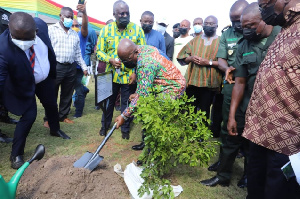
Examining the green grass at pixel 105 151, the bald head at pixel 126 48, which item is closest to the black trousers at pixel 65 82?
the green grass at pixel 105 151

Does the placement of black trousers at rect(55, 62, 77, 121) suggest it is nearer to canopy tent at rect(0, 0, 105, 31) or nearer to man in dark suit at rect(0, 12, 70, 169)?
man in dark suit at rect(0, 12, 70, 169)

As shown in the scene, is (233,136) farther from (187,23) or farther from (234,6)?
(187,23)

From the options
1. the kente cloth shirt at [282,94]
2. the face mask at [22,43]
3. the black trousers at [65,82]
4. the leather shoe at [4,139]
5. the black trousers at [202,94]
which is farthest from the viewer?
the black trousers at [65,82]

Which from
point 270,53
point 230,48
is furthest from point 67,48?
point 270,53

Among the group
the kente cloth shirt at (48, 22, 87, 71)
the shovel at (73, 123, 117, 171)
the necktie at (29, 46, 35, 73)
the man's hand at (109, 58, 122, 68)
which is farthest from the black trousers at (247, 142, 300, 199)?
the kente cloth shirt at (48, 22, 87, 71)

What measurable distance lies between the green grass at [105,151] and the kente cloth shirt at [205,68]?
1.29 m

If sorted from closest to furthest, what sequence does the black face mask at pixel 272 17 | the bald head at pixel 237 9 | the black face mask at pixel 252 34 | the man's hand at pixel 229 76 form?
the black face mask at pixel 272 17 < the black face mask at pixel 252 34 < the man's hand at pixel 229 76 < the bald head at pixel 237 9

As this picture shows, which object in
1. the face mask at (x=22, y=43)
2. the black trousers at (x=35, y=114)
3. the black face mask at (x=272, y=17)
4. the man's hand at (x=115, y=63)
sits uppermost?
the black face mask at (x=272, y=17)

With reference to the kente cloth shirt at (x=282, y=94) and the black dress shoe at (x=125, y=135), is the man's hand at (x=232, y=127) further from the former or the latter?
the black dress shoe at (x=125, y=135)

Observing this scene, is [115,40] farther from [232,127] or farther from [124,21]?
[232,127]

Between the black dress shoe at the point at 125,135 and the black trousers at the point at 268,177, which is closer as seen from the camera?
the black trousers at the point at 268,177

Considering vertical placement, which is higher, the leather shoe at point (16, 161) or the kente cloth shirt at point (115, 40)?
the kente cloth shirt at point (115, 40)

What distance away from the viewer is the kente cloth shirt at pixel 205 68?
12.5 feet

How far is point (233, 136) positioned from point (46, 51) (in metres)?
2.87
